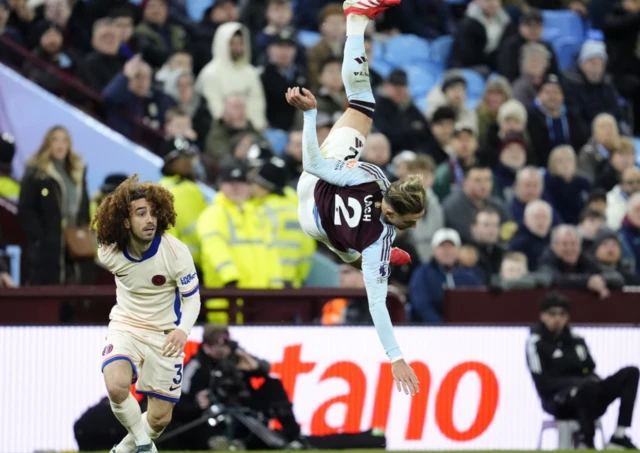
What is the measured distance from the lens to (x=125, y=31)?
1662 cm

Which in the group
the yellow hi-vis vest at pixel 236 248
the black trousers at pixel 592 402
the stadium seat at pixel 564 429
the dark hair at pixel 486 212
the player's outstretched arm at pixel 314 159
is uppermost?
the player's outstretched arm at pixel 314 159

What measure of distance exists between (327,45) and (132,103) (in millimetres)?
2298

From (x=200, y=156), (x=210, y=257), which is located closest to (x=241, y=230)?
(x=210, y=257)

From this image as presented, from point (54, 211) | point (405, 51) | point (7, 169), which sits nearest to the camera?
point (54, 211)

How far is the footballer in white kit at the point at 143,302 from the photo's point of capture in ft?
33.9

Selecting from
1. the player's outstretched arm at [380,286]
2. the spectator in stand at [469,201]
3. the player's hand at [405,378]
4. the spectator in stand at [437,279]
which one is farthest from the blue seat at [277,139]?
the player's hand at [405,378]

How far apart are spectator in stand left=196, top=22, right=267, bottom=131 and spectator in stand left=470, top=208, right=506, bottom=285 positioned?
2.78 meters

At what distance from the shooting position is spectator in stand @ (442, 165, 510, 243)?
Result: 50.3ft

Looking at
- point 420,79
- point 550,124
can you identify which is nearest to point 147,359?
point 550,124

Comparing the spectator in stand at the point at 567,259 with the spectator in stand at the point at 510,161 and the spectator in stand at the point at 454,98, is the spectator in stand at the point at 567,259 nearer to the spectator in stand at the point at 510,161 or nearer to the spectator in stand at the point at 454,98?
A: the spectator in stand at the point at 510,161

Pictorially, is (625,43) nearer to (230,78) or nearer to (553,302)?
(230,78)

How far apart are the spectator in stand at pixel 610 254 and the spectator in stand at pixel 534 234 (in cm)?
53

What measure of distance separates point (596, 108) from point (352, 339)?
7.02m

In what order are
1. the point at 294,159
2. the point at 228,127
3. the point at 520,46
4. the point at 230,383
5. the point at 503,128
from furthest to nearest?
the point at 520,46 → the point at 503,128 → the point at 228,127 → the point at 294,159 → the point at 230,383
